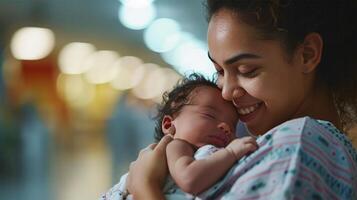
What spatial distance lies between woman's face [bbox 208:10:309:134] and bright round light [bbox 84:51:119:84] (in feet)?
18.3

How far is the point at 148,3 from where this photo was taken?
16.6 ft

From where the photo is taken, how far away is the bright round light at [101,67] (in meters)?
6.54

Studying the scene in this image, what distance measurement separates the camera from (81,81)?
6434 mm

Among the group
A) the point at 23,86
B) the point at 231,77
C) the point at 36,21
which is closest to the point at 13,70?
the point at 23,86

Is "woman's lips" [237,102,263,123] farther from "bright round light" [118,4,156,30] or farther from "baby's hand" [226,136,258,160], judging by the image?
"bright round light" [118,4,156,30]

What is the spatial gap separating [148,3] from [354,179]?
436 centimetres

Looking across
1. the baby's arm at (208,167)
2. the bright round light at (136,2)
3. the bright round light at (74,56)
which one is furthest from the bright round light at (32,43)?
the baby's arm at (208,167)

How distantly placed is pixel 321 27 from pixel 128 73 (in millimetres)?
6019

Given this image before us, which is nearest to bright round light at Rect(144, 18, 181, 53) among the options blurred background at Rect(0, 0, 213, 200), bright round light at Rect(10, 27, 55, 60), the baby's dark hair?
blurred background at Rect(0, 0, 213, 200)

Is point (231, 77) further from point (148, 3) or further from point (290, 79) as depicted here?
point (148, 3)

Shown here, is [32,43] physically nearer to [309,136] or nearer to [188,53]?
[188,53]

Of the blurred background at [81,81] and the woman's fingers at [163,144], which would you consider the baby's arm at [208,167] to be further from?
the blurred background at [81,81]

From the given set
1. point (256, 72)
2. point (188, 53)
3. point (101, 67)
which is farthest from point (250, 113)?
point (101, 67)

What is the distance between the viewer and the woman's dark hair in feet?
3.14
